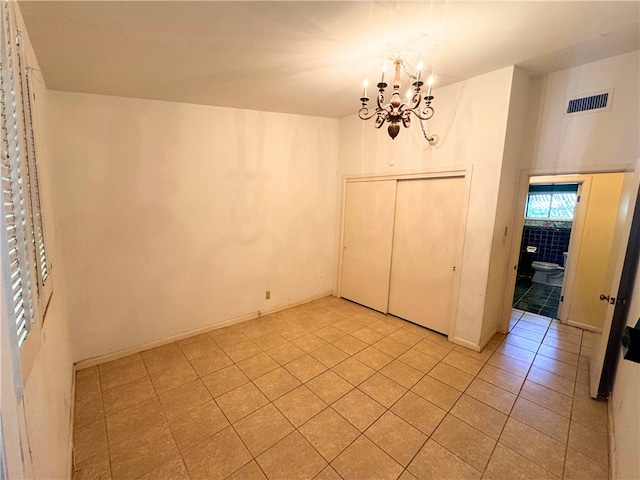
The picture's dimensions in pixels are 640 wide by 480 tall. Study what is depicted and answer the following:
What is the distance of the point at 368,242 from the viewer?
3.97 meters

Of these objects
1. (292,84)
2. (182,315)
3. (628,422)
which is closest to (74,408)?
(182,315)

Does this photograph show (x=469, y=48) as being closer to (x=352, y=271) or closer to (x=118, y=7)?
(x=118, y=7)

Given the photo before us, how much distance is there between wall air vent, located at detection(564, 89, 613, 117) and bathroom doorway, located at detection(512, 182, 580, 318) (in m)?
3.03

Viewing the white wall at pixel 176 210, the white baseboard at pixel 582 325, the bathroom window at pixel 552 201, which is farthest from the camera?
the bathroom window at pixel 552 201

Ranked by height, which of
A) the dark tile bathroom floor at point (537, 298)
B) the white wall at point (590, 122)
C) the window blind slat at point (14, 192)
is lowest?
the dark tile bathroom floor at point (537, 298)

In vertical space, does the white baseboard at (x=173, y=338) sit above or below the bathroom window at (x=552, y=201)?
below

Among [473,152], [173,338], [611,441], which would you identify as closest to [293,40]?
Result: [473,152]

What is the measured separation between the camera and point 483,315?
287 cm

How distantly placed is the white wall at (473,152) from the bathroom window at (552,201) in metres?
3.77

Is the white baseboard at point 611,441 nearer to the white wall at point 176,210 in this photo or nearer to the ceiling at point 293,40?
the ceiling at point 293,40

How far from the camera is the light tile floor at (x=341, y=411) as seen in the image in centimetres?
167

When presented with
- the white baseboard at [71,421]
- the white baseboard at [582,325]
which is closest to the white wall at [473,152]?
the white baseboard at [582,325]

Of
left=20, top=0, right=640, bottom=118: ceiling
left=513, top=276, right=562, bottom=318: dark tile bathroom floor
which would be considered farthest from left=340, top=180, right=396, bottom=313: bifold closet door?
left=513, top=276, right=562, bottom=318: dark tile bathroom floor

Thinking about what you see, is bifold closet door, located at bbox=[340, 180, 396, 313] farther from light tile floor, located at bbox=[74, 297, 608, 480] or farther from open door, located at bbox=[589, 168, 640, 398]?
open door, located at bbox=[589, 168, 640, 398]
